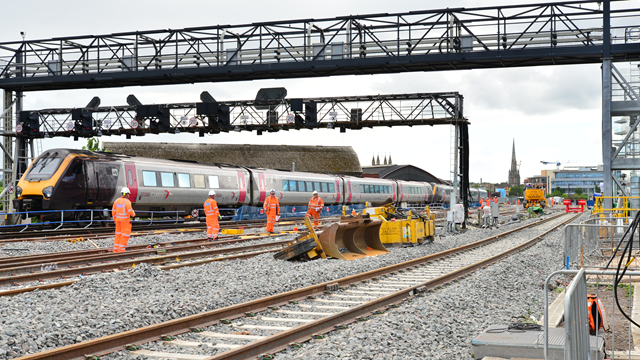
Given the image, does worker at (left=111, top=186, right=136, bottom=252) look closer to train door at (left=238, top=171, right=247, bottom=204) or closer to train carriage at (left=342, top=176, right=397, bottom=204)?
train door at (left=238, top=171, right=247, bottom=204)

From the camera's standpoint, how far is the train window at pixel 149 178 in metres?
24.7

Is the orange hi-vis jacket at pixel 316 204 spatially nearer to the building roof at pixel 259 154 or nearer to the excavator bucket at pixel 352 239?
the excavator bucket at pixel 352 239

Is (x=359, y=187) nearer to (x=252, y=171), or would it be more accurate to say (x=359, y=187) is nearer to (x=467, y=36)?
(x=252, y=171)

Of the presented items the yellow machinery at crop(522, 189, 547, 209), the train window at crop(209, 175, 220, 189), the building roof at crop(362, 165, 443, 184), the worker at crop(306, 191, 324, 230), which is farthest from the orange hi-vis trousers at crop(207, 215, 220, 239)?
the building roof at crop(362, 165, 443, 184)

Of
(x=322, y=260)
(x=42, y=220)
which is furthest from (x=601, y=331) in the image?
(x=42, y=220)

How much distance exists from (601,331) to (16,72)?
102 ft

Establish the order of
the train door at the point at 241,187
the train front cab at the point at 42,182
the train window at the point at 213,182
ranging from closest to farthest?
the train front cab at the point at 42,182 → the train window at the point at 213,182 → the train door at the point at 241,187

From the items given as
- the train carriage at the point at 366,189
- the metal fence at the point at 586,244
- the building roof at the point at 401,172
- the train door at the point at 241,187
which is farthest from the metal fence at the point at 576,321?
the building roof at the point at 401,172

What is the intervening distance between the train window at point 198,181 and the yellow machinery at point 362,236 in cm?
1142

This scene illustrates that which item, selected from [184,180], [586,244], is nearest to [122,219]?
[586,244]

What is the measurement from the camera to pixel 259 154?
70500 mm

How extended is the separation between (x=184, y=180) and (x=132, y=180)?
3.24m

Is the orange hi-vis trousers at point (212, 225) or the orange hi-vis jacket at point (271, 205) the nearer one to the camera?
the orange hi-vis trousers at point (212, 225)

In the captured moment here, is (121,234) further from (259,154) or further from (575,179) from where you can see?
(575,179)
